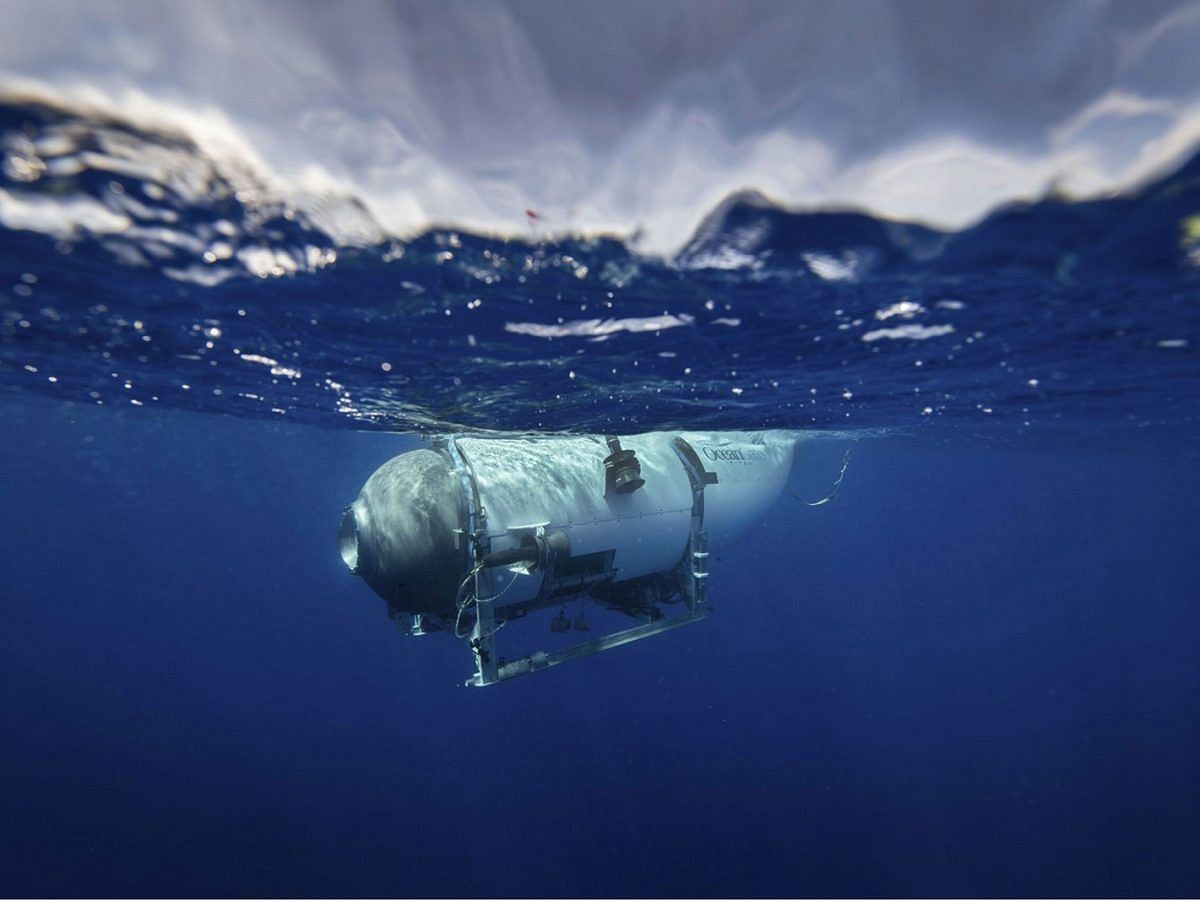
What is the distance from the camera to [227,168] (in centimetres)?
454

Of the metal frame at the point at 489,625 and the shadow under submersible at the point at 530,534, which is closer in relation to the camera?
the metal frame at the point at 489,625

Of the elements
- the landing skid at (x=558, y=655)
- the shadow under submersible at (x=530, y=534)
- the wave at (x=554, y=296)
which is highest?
the wave at (x=554, y=296)

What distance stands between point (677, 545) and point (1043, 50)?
7172 millimetres

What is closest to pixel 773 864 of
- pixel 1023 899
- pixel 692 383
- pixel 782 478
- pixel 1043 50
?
pixel 1023 899

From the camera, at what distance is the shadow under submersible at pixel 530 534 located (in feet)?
22.9

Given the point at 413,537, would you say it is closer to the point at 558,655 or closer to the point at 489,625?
the point at 489,625

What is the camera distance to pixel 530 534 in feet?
23.4

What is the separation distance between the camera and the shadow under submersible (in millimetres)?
6973

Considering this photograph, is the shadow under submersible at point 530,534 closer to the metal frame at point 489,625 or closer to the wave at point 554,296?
the metal frame at point 489,625

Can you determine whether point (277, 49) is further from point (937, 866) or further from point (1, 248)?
point (937, 866)

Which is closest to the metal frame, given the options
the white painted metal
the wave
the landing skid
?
the landing skid

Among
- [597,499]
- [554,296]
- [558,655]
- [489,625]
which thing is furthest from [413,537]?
[554,296]

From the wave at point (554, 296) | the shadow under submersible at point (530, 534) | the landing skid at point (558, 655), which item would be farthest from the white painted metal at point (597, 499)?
the wave at point (554, 296)

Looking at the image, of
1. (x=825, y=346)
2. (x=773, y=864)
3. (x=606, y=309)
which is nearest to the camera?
(x=606, y=309)
